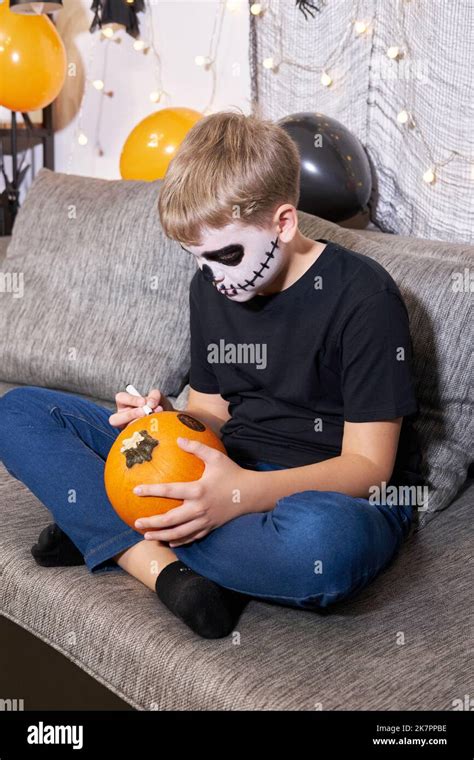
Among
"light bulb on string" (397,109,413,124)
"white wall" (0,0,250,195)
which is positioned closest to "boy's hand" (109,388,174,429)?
"light bulb on string" (397,109,413,124)


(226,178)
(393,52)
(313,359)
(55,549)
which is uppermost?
(393,52)

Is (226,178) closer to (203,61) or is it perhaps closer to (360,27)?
(360,27)

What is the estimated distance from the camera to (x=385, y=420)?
1252 mm

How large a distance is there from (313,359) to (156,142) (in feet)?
4.96

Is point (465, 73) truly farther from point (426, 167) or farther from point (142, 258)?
point (142, 258)

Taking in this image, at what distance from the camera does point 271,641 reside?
1.12 meters

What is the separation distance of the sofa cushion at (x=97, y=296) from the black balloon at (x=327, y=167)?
33cm

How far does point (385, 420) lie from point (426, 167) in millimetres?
1252

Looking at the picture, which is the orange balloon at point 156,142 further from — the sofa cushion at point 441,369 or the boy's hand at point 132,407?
the boy's hand at point 132,407

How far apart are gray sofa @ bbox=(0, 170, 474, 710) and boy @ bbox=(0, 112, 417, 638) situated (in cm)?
4

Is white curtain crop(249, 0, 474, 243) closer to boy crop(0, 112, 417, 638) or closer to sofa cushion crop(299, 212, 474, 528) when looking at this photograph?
sofa cushion crop(299, 212, 474, 528)

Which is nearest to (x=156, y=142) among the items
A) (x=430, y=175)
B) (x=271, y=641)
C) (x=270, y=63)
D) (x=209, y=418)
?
(x=270, y=63)

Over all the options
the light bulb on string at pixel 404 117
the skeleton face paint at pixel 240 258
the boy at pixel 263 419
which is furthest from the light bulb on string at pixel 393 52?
the skeleton face paint at pixel 240 258

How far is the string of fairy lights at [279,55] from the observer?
2.32m
